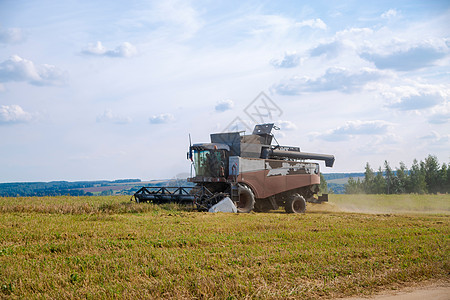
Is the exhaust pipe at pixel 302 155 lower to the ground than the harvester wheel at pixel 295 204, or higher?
higher

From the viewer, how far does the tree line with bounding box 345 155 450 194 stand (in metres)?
71.8

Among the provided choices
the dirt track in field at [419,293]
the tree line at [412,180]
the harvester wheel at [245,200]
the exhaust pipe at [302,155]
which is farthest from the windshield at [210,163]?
the tree line at [412,180]

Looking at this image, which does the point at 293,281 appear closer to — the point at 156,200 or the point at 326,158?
the point at 156,200

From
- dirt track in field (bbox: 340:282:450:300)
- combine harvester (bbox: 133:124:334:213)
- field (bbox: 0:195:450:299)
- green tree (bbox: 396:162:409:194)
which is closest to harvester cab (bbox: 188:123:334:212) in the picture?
combine harvester (bbox: 133:124:334:213)

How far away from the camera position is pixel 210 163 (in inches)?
714

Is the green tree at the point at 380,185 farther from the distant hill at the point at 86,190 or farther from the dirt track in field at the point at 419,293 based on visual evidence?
the dirt track in field at the point at 419,293

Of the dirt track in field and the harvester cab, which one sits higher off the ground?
the harvester cab

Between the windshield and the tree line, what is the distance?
56.4 metres

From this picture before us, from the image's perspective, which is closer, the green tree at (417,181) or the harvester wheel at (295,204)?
the harvester wheel at (295,204)

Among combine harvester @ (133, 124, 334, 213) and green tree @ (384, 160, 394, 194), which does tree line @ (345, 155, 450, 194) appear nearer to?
green tree @ (384, 160, 394, 194)

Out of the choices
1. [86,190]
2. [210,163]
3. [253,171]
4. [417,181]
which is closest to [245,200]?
[253,171]

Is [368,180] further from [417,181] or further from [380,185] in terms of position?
[417,181]

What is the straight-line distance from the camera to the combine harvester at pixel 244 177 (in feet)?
57.4

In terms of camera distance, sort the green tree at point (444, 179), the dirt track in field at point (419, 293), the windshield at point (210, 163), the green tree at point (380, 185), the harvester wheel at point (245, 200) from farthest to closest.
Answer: the green tree at point (380, 185) → the green tree at point (444, 179) → the windshield at point (210, 163) → the harvester wheel at point (245, 200) → the dirt track in field at point (419, 293)
